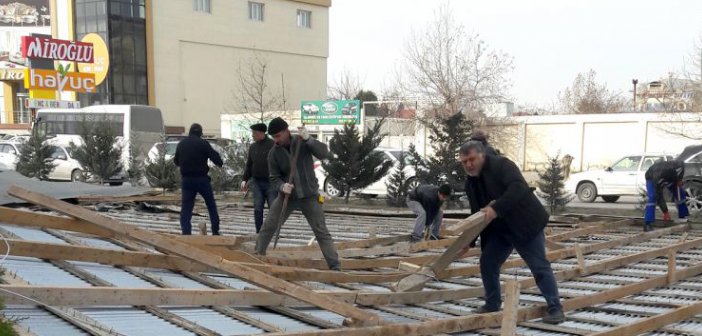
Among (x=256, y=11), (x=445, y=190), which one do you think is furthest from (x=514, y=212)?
(x=256, y=11)

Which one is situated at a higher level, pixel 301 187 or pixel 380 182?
pixel 301 187

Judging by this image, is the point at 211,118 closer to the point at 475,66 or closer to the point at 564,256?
the point at 475,66

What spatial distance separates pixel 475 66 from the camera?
28.7 meters

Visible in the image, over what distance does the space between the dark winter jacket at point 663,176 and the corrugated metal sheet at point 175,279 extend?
25.8ft

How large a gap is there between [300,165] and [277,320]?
231cm

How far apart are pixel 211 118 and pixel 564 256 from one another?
131 ft

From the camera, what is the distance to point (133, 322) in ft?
12.5

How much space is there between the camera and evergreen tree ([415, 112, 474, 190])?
529 inches

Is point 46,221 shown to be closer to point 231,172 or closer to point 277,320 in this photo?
point 277,320

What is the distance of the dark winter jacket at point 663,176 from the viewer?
10227 mm

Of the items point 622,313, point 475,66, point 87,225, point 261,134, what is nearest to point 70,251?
point 87,225

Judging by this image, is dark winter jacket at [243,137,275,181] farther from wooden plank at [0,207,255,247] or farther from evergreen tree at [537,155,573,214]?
evergreen tree at [537,155,573,214]

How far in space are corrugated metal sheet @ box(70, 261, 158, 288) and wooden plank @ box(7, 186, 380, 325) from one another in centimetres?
42

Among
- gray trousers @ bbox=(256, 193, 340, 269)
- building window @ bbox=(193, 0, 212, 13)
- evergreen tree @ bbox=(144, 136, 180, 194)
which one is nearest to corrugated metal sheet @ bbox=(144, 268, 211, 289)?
gray trousers @ bbox=(256, 193, 340, 269)
